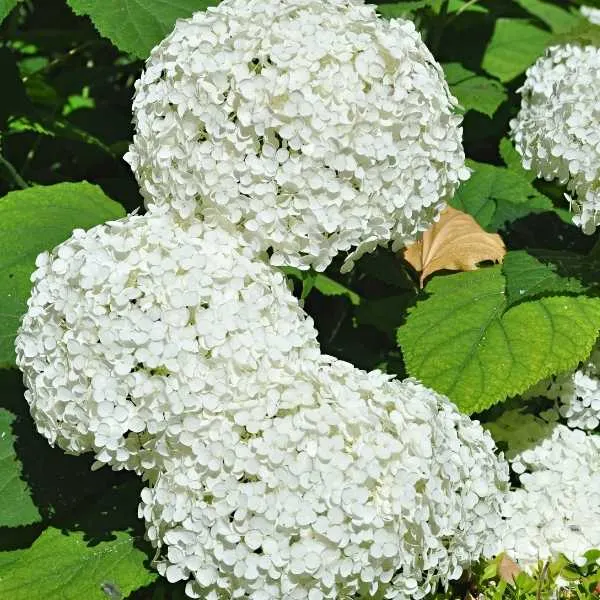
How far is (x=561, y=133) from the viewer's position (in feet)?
8.58

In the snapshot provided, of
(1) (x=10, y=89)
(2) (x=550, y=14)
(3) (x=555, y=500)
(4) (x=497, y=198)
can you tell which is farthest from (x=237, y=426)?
(2) (x=550, y=14)

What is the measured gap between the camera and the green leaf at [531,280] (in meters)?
2.64

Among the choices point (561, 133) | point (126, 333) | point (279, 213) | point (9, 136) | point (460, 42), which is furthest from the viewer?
point (460, 42)

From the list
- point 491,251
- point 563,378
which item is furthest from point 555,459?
point 491,251

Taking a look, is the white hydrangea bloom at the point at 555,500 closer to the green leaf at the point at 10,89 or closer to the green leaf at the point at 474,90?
the green leaf at the point at 474,90

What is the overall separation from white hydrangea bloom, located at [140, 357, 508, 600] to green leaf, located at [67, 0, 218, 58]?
1142 millimetres

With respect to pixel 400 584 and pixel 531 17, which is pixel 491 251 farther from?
pixel 531 17

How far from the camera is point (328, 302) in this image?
3.56 metres

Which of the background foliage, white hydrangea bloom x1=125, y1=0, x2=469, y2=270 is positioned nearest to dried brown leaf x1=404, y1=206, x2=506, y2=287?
the background foliage

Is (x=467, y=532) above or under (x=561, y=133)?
under

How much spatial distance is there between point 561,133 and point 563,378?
708 mm

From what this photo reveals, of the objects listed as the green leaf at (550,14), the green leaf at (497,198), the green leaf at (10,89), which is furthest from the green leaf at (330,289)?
the green leaf at (550,14)

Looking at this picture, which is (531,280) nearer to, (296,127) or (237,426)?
(296,127)

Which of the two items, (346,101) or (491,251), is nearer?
(346,101)
